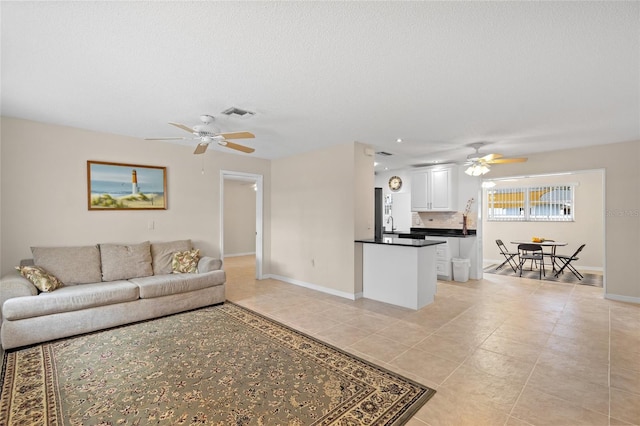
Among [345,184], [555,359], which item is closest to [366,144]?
[345,184]

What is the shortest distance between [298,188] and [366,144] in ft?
5.29

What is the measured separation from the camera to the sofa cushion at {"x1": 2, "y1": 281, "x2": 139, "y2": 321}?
2965 millimetres

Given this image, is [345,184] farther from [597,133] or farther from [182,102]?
[597,133]

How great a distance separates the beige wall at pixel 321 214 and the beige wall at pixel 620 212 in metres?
3.82

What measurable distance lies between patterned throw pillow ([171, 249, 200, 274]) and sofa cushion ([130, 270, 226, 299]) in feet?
0.63

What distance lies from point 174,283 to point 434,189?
5.64 metres

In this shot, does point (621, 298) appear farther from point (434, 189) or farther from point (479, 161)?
point (434, 189)

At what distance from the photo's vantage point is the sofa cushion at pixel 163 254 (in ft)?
14.6

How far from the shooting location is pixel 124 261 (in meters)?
4.11

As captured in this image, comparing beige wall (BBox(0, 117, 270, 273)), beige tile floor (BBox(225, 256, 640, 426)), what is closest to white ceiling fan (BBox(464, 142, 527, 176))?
beige tile floor (BBox(225, 256, 640, 426))

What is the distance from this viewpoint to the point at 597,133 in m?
4.19

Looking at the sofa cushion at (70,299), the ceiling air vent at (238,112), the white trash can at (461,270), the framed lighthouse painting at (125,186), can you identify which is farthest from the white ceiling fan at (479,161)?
the sofa cushion at (70,299)

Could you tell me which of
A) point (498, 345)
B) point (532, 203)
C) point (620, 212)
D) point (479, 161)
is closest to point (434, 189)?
point (479, 161)

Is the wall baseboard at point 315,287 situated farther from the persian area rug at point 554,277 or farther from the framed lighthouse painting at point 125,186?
the persian area rug at point 554,277
